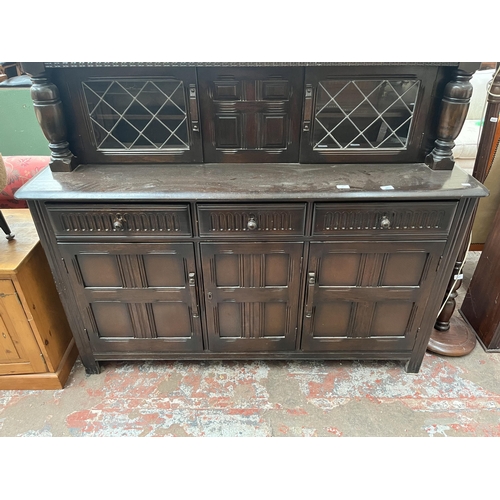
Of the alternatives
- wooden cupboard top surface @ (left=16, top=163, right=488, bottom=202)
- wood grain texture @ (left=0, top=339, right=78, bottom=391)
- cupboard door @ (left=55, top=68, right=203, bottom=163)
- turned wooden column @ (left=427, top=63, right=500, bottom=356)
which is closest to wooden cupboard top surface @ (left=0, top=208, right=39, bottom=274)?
wooden cupboard top surface @ (left=16, top=163, right=488, bottom=202)

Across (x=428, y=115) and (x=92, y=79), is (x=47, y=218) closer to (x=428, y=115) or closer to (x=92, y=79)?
(x=92, y=79)

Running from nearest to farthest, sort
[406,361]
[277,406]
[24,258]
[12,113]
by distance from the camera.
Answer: [24,258]
[277,406]
[406,361]
[12,113]

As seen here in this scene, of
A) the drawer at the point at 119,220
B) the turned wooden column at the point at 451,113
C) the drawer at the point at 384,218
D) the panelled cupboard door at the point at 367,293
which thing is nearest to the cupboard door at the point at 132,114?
the drawer at the point at 119,220

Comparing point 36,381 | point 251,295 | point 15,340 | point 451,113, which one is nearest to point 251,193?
point 251,295

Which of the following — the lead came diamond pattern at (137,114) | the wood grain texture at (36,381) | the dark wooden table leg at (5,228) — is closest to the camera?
the lead came diamond pattern at (137,114)

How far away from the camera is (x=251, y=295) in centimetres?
150

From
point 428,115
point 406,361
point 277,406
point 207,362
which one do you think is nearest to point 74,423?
point 207,362

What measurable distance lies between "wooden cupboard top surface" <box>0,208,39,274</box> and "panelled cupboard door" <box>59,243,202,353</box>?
0.66 feet

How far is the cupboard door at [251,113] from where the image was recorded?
1.33 metres

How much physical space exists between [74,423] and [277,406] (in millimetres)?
825

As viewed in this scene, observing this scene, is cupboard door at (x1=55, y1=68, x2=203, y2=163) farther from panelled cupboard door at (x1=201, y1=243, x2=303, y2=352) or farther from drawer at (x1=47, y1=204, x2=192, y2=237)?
panelled cupboard door at (x1=201, y1=243, x2=303, y2=352)

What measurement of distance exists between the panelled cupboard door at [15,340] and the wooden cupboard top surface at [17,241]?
0.24 feet

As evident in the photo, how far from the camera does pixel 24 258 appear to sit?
4.69ft

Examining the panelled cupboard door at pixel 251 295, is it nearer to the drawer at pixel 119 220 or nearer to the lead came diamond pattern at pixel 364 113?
the drawer at pixel 119 220
